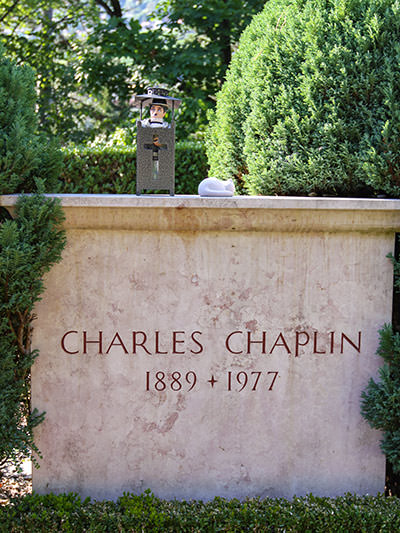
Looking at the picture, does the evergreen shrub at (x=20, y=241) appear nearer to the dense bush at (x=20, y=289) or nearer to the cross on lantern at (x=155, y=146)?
the dense bush at (x=20, y=289)

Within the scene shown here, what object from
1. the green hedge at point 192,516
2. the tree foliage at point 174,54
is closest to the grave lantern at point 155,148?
the green hedge at point 192,516

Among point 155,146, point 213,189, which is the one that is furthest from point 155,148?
point 213,189

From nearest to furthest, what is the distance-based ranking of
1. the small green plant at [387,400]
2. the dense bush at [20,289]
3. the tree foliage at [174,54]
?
the dense bush at [20,289]
the small green plant at [387,400]
the tree foliage at [174,54]

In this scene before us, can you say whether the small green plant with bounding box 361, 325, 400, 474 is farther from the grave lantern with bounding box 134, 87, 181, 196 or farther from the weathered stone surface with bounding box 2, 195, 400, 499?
the grave lantern with bounding box 134, 87, 181, 196

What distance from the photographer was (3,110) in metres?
2.77

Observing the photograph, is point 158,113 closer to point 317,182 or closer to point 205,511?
point 317,182

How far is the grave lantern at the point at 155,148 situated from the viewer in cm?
293

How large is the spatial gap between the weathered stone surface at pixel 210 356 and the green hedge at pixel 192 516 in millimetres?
247

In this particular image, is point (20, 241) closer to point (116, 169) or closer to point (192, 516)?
point (192, 516)

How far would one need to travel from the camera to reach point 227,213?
283cm

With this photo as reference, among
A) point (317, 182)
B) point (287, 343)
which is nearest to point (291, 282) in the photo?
point (287, 343)

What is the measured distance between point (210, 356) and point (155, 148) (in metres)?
1.16

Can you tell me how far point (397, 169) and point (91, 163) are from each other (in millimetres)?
3499

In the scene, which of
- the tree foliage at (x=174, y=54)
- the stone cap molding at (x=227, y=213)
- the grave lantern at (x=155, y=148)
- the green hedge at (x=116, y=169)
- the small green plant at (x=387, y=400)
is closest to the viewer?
the stone cap molding at (x=227, y=213)
